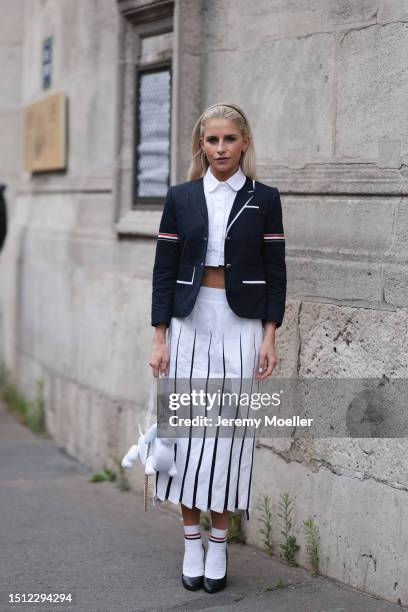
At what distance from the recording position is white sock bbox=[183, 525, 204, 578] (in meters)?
4.87

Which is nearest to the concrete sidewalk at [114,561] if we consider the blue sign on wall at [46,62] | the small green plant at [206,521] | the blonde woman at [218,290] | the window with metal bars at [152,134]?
the small green plant at [206,521]

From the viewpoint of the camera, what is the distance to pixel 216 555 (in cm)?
484

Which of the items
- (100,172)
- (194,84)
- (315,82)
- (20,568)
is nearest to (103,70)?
(100,172)

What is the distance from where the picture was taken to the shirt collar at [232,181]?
475cm

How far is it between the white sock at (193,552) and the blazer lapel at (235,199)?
1323 millimetres

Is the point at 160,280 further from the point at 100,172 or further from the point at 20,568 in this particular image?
the point at 100,172

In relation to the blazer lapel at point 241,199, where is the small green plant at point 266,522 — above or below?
below

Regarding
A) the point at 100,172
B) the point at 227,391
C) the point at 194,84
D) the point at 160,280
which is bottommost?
the point at 227,391

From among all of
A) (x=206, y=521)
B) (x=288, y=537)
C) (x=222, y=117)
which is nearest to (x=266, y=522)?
(x=288, y=537)

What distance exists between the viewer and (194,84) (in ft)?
20.2

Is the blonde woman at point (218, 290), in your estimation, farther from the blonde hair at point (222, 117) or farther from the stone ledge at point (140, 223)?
the stone ledge at point (140, 223)

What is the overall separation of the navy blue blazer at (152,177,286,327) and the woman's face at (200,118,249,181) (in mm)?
121

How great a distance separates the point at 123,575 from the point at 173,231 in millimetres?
1617

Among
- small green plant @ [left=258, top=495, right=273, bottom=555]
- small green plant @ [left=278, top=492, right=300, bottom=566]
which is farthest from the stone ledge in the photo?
small green plant @ [left=278, top=492, right=300, bottom=566]
